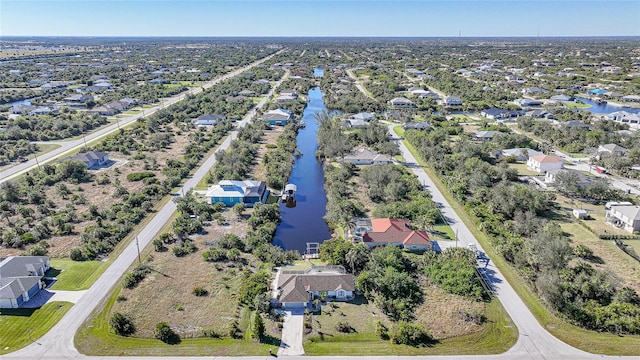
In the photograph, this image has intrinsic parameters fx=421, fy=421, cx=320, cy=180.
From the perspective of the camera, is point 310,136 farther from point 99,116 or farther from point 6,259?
point 6,259

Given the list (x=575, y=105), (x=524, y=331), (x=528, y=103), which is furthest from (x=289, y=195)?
(x=575, y=105)

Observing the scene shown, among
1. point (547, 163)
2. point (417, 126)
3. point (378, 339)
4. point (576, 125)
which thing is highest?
point (576, 125)

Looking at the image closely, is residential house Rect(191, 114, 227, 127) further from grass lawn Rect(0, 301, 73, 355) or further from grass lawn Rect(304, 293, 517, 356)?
grass lawn Rect(304, 293, 517, 356)

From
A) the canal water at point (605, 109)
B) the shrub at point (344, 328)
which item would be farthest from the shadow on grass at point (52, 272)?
the canal water at point (605, 109)

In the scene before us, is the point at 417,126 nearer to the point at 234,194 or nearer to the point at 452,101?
the point at 452,101

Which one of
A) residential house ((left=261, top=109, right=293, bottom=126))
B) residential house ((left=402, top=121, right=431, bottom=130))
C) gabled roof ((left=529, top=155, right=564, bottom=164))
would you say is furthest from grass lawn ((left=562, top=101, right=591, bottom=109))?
residential house ((left=261, top=109, right=293, bottom=126))

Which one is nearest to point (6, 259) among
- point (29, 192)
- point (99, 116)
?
point (29, 192)

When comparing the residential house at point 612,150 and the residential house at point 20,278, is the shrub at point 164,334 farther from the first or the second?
the residential house at point 612,150
